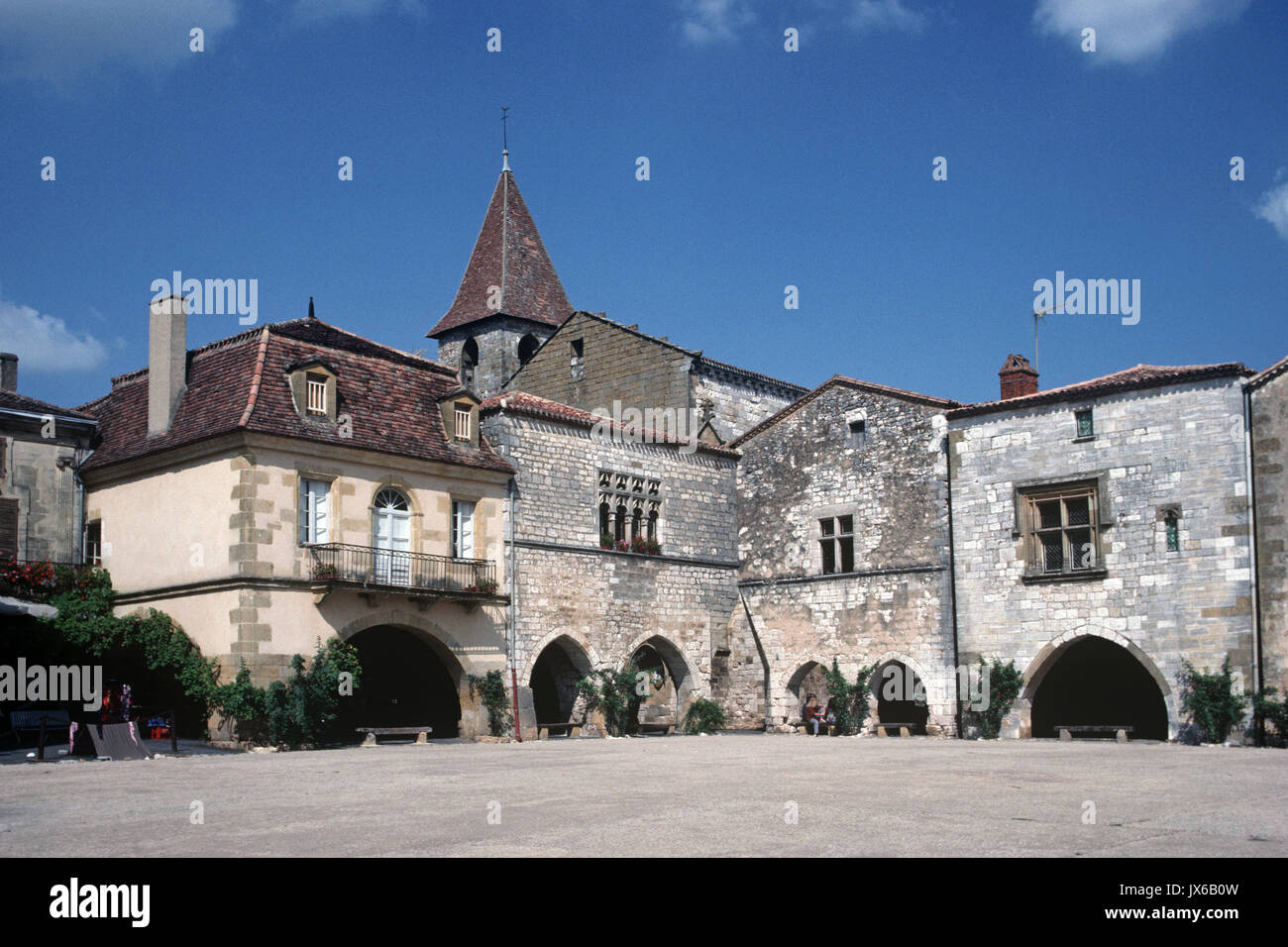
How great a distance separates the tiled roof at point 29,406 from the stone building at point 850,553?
49.0 feet

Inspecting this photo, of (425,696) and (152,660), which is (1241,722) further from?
(152,660)

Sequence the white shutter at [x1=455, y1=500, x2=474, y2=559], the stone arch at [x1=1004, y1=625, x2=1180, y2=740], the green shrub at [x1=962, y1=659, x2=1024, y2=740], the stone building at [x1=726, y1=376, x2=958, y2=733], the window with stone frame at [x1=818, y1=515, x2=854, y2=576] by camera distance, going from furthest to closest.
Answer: the window with stone frame at [x1=818, y1=515, x2=854, y2=576] → the stone building at [x1=726, y1=376, x2=958, y2=733] → the white shutter at [x1=455, y1=500, x2=474, y2=559] → the green shrub at [x1=962, y1=659, x2=1024, y2=740] → the stone arch at [x1=1004, y1=625, x2=1180, y2=740]

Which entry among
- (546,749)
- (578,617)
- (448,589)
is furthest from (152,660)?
(578,617)

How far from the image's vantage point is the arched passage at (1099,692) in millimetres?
27688

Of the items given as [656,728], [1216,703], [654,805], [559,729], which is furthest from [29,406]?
[1216,703]

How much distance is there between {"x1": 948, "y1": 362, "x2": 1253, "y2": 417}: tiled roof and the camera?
76.6 ft

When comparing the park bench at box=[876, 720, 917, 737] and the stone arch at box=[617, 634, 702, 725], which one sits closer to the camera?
the park bench at box=[876, 720, 917, 737]

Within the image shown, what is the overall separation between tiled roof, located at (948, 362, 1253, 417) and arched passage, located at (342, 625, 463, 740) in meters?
11.9

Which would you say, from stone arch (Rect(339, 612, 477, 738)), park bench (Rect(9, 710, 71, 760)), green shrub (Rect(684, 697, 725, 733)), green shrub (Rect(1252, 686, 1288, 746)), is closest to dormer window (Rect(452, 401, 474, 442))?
stone arch (Rect(339, 612, 477, 738))

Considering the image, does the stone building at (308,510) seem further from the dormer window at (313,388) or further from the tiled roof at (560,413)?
the tiled roof at (560,413)

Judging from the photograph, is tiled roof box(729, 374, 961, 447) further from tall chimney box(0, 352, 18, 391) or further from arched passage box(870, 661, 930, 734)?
tall chimney box(0, 352, 18, 391)

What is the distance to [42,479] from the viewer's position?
25.1m

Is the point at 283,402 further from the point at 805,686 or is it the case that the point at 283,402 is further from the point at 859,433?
the point at 805,686
